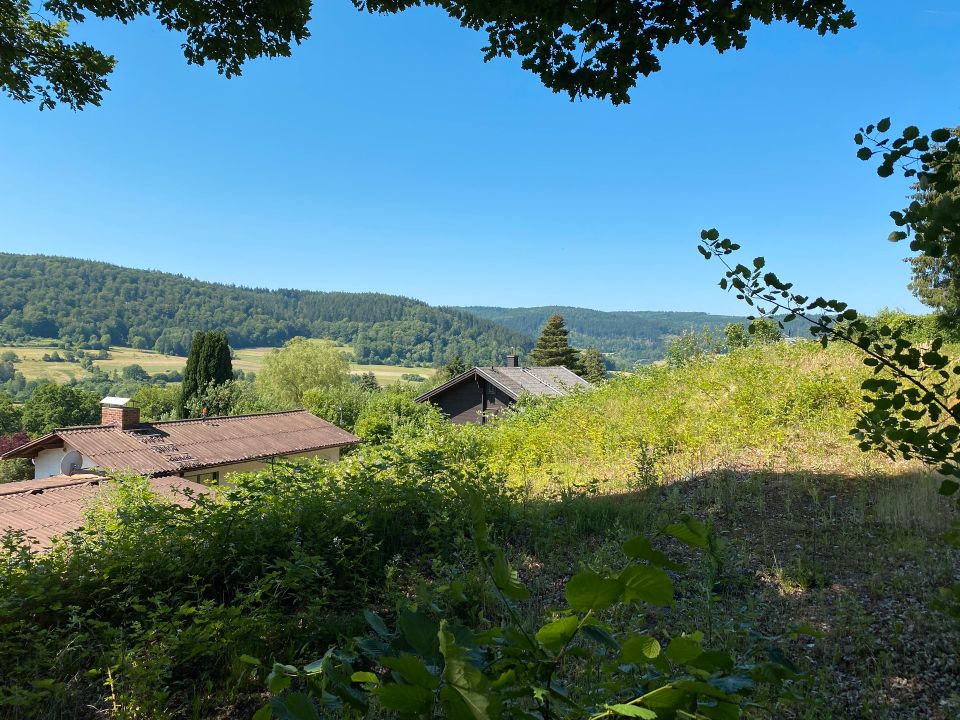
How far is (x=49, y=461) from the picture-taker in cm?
2031

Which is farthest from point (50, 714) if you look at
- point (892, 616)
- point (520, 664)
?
point (892, 616)

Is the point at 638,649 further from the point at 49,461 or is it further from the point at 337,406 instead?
the point at 337,406

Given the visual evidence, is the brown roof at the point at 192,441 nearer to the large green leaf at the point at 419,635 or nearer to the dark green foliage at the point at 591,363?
the large green leaf at the point at 419,635

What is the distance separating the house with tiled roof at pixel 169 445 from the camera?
1803 centimetres

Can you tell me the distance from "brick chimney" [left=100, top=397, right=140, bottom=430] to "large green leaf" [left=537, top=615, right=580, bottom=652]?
74.8 feet

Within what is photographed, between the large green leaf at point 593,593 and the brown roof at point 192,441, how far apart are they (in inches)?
713

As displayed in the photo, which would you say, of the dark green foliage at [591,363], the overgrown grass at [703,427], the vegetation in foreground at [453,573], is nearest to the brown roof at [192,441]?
the overgrown grass at [703,427]

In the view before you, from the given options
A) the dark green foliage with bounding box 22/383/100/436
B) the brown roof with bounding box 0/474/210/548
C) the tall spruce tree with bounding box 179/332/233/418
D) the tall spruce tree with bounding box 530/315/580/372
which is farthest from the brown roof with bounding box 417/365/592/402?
the dark green foliage with bounding box 22/383/100/436

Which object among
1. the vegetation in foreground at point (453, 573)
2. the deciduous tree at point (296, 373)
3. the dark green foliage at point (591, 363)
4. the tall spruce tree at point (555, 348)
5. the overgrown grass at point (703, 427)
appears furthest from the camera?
the dark green foliage at point (591, 363)

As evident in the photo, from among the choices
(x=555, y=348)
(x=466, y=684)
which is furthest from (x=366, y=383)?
(x=466, y=684)

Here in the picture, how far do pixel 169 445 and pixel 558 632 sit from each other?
71.2 ft

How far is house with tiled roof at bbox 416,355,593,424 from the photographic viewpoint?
28.9 meters

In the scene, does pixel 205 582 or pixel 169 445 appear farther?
pixel 169 445

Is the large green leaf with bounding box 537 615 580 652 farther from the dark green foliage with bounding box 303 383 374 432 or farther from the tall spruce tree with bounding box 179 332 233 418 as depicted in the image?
the tall spruce tree with bounding box 179 332 233 418
